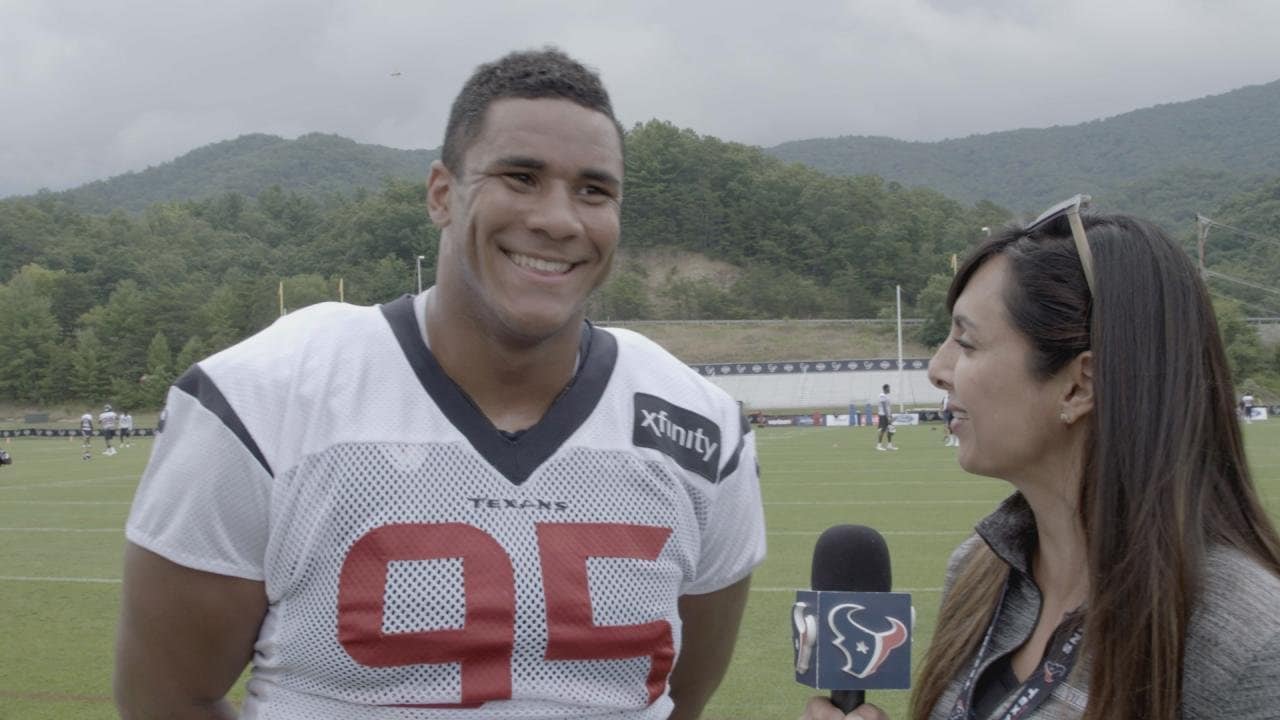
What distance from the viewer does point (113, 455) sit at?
2766 cm

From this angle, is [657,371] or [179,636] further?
→ [657,371]

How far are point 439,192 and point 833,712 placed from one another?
1124mm

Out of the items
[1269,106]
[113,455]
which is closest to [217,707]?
[113,455]

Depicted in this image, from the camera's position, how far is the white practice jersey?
2.07 metres

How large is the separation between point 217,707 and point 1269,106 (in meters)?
159

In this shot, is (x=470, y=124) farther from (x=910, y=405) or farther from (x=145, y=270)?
(x=145, y=270)

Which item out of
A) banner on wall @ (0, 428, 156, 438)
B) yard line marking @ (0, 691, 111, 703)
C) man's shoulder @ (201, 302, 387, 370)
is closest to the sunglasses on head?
man's shoulder @ (201, 302, 387, 370)

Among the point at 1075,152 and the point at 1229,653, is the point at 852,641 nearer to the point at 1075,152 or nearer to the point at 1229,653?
the point at 1229,653

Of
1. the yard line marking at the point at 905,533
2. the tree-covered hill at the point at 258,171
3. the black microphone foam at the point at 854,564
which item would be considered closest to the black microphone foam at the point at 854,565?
the black microphone foam at the point at 854,564

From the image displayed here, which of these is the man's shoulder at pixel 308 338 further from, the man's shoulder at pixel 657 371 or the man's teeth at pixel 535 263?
the man's shoulder at pixel 657 371

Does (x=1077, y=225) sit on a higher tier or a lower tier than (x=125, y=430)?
higher

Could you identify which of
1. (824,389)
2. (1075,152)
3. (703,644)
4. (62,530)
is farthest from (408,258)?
(1075,152)

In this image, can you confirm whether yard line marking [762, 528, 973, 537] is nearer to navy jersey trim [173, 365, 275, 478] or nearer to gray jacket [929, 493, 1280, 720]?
gray jacket [929, 493, 1280, 720]

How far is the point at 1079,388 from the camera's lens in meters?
2.15
